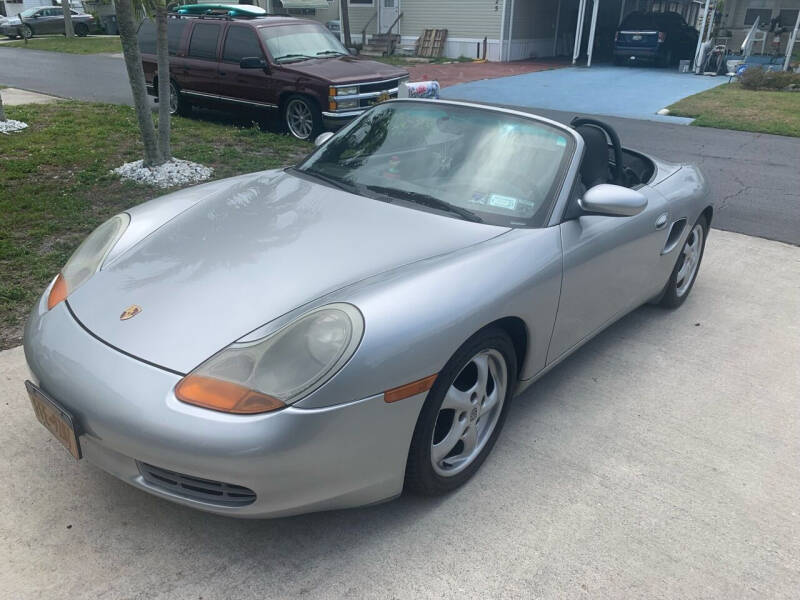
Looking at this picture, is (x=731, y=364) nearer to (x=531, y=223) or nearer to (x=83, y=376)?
(x=531, y=223)

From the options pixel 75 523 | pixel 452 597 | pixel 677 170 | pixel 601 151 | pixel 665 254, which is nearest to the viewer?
pixel 452 597

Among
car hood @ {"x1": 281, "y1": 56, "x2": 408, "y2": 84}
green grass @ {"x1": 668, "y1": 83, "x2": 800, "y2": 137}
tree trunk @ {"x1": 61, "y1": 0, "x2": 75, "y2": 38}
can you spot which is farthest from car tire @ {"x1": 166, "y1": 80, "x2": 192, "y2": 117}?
tree trunk @ {"x1": 61, "y1": 0, "x2": 75, "y2": 38}

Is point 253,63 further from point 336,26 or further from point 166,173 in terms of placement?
point 336,26

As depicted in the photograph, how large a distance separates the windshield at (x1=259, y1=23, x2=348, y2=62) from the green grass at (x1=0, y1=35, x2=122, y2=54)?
634 inches

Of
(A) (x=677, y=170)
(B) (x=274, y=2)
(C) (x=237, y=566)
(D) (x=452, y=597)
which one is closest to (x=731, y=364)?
(A) (x=677, y=170)

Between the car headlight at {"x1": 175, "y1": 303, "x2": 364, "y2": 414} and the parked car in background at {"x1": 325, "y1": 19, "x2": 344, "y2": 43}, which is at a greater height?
the parked car in background at {"x1": 325, "y1": 19, "x2": 344, "y2": 43}

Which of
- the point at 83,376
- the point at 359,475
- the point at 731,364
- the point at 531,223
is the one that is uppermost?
the point at 531,223

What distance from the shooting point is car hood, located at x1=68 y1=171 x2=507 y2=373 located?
89.3 inches

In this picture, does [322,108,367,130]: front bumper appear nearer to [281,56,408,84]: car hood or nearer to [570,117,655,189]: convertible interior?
[281,56,408,84]: car hood

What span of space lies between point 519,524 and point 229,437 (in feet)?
3.89

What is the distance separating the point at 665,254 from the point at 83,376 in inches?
125

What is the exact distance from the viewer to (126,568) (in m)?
2.22

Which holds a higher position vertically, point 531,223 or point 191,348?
point 531,223

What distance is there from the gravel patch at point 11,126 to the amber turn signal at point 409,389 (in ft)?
27.7
